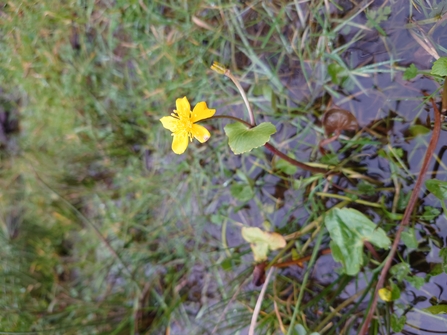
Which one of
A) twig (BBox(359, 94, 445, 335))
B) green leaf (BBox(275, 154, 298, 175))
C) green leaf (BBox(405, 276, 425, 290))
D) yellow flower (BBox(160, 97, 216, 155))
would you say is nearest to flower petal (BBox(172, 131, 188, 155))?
A: yellow flower (BBox(160, 97, 216, 155))

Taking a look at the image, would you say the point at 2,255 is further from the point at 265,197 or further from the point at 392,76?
the point at 392,76

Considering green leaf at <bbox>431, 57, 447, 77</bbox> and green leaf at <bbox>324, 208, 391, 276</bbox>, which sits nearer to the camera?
green leaf at <bbox>431, 57, 447, 77</bbox>

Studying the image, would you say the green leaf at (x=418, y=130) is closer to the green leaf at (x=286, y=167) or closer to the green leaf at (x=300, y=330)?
the green leaf at (x=286, y=167)

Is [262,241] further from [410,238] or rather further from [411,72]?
[411,72]

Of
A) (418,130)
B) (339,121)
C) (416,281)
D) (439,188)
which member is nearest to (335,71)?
(339,121)

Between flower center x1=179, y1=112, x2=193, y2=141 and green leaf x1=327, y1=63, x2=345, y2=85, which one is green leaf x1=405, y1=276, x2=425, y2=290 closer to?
green leaf x1=327, y1=63, x2=345, y2=85

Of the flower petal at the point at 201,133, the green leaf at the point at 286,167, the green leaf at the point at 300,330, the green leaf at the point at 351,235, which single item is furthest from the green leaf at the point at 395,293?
the flower petal at the point at 201,133
